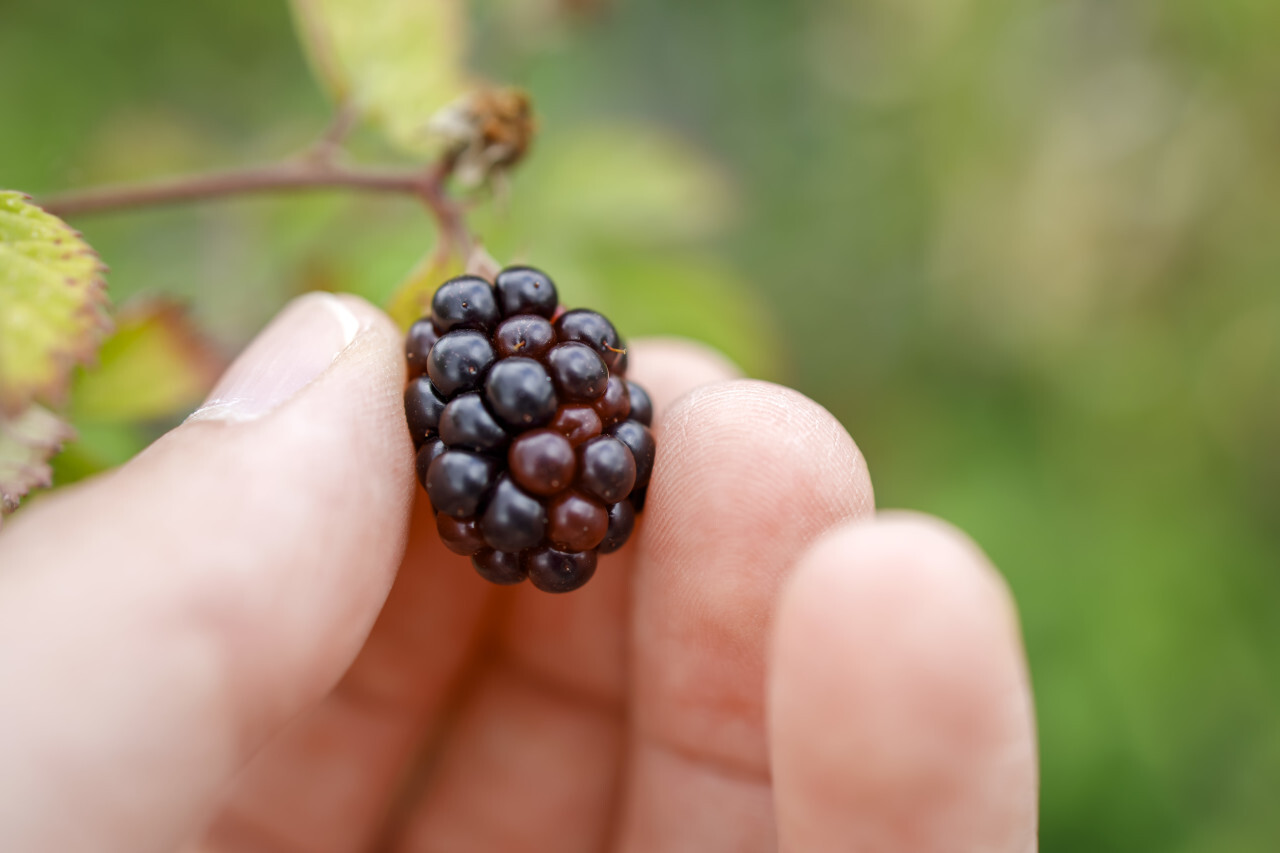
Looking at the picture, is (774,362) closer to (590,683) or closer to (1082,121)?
(590,683)

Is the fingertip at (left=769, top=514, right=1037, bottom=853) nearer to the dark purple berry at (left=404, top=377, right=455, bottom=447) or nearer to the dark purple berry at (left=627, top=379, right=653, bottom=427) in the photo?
the dark purple berry at (left=627, top=379, right=653, bottom=427)

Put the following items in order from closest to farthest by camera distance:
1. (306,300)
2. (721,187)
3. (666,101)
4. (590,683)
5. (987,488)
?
(306,300) → (590,683) → (721,187) → (987,488) → (666,101)

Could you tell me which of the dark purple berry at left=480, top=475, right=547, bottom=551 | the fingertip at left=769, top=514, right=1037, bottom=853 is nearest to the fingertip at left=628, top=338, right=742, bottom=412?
the dark purple berry at left=480, top=475, right=547, bottom=551

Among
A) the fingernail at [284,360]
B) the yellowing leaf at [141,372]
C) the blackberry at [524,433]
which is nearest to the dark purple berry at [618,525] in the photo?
the blackberry at [524,433]

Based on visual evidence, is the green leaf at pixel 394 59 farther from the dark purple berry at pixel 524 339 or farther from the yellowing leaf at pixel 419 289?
the dark purple berry at pixel 524 339

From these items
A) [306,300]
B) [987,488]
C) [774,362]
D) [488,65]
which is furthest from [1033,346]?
[306,300]

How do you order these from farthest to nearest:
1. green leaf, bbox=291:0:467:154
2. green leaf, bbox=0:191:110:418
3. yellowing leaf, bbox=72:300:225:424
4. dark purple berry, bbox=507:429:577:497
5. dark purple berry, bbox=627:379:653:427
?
green leaf, bbox=291:0:467:154
yellowing leaf, bbox=72:300:225:424
dark purple berry, bbox=627:379:653:427
dark purple berry, bbox=507:429:577:497
green leaf, bbox=0:191:110:418
